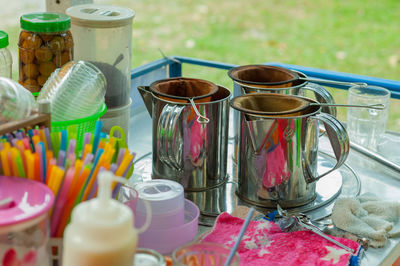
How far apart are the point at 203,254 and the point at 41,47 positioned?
439mm

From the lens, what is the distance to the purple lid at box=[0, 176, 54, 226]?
0.60 metres

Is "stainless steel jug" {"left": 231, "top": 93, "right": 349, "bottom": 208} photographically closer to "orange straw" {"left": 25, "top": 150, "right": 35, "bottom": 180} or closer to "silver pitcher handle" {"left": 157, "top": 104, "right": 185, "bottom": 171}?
"silver pitcher handle" {"left": 157, "top": 104, "right": 185, "bottom": 171}

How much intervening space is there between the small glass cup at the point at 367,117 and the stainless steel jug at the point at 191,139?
1.16ft

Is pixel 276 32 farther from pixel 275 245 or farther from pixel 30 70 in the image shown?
pixel 275 245

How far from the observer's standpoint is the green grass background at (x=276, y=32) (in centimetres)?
338

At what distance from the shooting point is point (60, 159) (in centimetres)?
70

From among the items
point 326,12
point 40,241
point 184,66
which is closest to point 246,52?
point 326,12

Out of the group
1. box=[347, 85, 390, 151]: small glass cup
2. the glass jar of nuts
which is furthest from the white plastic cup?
box=[347, 85, 390, 151]: small glass cup

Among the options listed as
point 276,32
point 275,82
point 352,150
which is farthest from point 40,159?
point 276,32

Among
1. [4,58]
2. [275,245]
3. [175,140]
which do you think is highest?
[4,58]

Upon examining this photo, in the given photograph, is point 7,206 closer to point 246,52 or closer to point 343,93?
point 343,93

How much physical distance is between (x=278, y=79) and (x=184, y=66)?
39cm

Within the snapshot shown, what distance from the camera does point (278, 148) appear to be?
896mm

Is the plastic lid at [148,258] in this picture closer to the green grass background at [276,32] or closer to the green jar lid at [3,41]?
the green jar lid at [3,41]
